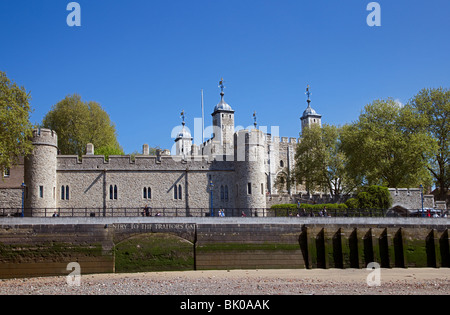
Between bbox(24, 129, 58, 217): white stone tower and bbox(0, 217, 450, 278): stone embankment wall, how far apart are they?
27.7ft

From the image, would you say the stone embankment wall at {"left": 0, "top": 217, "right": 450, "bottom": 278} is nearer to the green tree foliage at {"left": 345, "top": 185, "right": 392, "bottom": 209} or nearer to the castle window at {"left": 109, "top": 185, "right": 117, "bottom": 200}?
the green tree foliage at {"left": 345, "top": 185, "right": 392, "bottom": 209}

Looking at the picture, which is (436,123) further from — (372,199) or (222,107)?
(222,107)

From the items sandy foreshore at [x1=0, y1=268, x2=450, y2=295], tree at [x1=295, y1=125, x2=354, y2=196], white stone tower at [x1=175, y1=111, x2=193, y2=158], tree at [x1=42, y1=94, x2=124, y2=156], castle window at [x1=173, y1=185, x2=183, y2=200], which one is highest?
white stone tower at [x1=175, y1=111, x2=193, y2=158]

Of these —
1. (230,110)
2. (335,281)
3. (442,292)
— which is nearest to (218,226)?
(335,281)

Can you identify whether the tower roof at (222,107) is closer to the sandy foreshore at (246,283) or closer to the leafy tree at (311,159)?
the leafy tree at (311,159)

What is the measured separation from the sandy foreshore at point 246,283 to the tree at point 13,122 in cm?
1072

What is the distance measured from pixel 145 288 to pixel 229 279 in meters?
4.57

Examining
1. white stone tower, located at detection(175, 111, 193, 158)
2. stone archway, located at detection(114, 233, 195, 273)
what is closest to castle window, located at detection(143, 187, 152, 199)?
stone archway, located at detection(114, 233, 195, 273)

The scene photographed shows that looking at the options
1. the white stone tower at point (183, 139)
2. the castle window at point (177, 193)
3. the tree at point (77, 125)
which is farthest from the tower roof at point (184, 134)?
the castle window at point (177, 193)

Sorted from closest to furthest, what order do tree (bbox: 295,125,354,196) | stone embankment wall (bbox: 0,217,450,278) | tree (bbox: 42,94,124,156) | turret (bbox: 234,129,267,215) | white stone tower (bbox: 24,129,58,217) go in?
stone embankment wall (bbox: 0,217,450,278) < white stone tower (bbox: 24,129,58,217) < turret (bbox: 234,129,267,215) < tree (bbox: 295,125,354,196) < tree (bbox: 42,94,124,156)

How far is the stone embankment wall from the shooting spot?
27.0 metres

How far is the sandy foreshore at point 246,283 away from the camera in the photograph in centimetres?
2170

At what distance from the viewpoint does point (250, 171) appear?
4144cm

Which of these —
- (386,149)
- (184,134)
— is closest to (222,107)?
(184,134)
